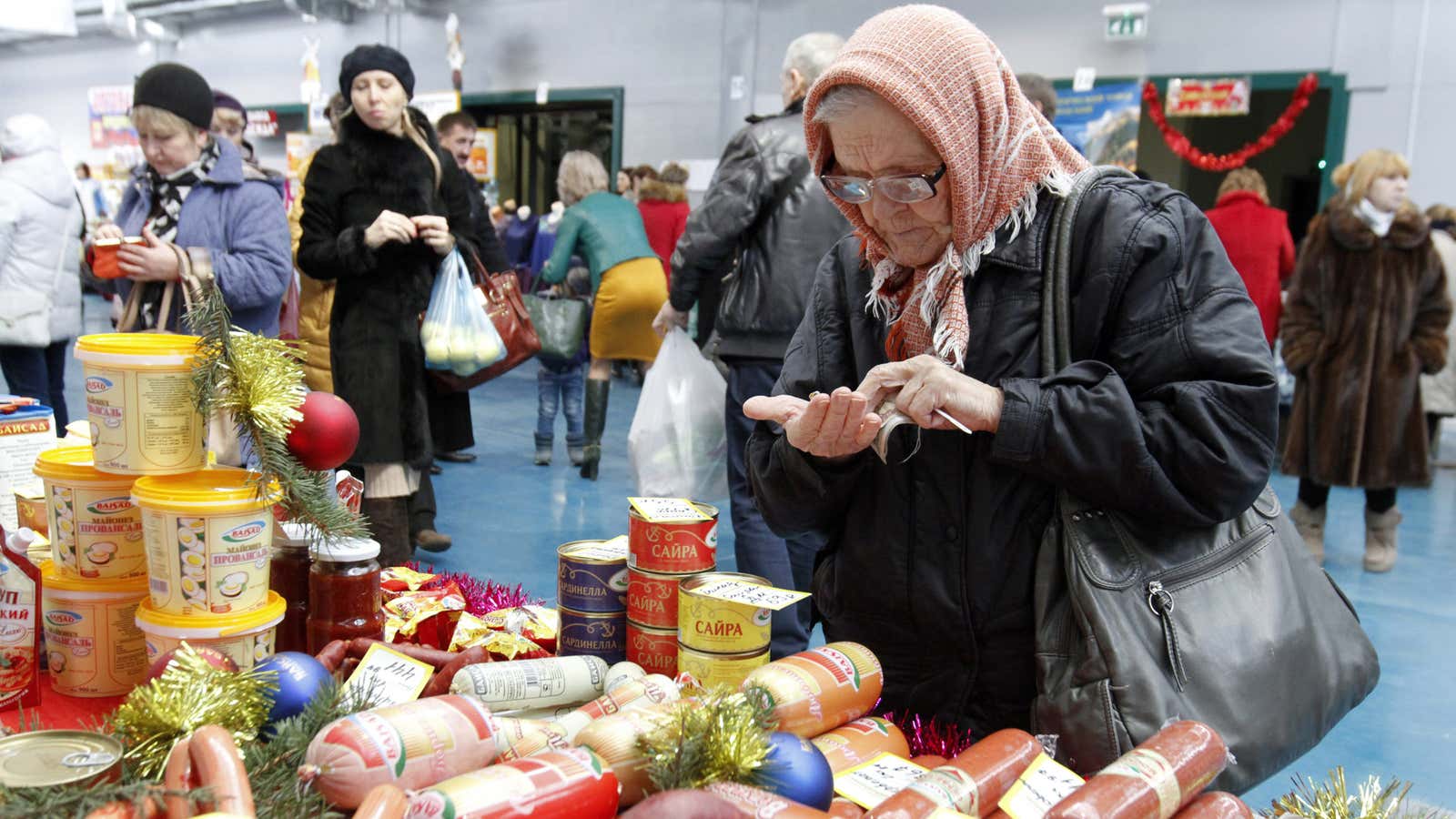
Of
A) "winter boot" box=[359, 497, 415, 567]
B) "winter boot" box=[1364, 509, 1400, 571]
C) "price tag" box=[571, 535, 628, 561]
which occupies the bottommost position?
"winter boot" box=[1364, 509, 1400, 571]

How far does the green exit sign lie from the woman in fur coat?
401 cm

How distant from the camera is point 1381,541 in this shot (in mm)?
5066

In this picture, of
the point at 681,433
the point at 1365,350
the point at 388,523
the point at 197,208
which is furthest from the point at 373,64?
the point at 1365,350

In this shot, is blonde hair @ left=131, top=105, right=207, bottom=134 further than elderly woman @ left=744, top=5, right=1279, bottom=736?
Yes

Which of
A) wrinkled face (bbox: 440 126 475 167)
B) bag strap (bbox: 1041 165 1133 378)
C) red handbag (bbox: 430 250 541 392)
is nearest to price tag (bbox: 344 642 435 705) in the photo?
bag strap (bbox: 1041 165 1133 378)

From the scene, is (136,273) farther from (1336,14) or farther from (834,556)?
(1336,14)

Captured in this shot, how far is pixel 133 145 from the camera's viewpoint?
16406 mm

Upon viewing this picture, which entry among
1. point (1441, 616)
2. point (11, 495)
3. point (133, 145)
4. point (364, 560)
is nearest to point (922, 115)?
point (364, 560)

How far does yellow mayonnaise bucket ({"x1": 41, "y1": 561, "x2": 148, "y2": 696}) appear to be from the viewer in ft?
4.61

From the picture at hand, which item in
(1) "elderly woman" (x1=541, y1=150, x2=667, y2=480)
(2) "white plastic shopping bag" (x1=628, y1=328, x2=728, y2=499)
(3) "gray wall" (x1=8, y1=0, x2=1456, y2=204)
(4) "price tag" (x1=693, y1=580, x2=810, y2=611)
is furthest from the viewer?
(3) "gray wall" (x1=8, y1=0, x2=1456, y2=204)

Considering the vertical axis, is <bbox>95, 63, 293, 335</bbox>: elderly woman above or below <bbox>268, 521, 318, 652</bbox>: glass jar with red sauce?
above

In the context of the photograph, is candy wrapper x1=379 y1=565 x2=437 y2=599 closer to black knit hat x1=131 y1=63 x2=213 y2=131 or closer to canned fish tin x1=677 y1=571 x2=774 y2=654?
canned fish tin x1=677 y1=571 x2=774 y2=654

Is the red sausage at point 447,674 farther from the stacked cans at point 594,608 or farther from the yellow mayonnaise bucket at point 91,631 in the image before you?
the yellow mayonnaise bucket at point 91,631

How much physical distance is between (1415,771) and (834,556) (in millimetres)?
2290
